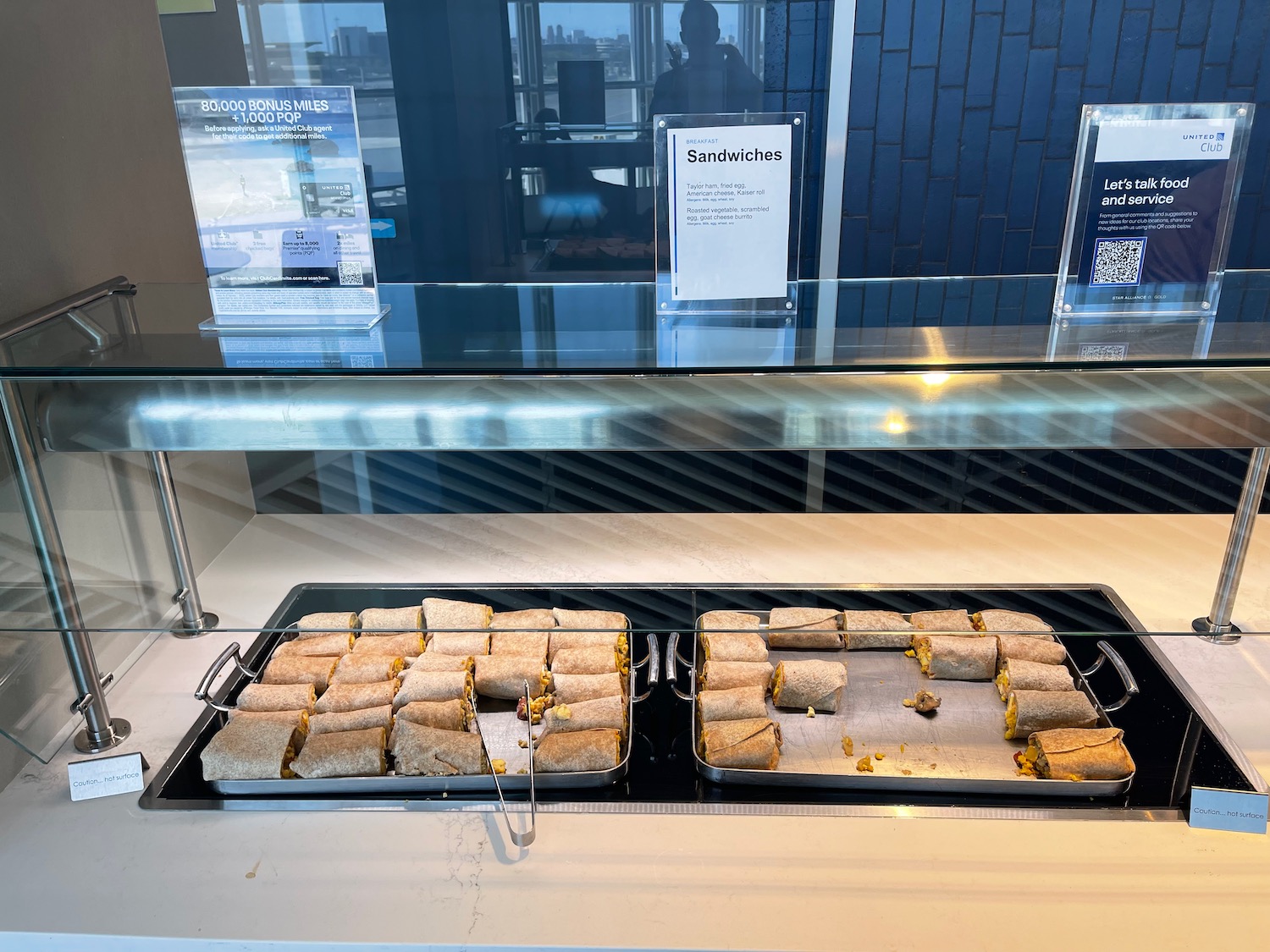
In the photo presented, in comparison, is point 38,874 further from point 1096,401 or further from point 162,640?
point 1096,401

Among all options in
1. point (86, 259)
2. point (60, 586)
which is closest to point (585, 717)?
point (60, 586)

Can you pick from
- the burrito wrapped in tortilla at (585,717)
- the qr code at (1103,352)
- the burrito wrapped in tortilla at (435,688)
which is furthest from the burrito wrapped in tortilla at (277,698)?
the qr code at (1103,352)

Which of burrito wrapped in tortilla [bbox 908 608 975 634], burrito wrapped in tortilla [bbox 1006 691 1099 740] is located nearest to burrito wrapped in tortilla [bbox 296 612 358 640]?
burrito wrapped in tortilla [bbox 908 608 975 634]

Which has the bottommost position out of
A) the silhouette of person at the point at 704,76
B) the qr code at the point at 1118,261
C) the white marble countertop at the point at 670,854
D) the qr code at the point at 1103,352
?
the white marble countertop at the point at 670,854

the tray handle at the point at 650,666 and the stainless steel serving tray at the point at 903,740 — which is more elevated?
the tray handle at the point at 650,666

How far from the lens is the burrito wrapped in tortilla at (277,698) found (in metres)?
1.18

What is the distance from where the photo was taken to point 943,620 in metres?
1.18

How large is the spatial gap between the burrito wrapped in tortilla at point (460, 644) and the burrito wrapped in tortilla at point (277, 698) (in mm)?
167

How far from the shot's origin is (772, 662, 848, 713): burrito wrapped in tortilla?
114 cm

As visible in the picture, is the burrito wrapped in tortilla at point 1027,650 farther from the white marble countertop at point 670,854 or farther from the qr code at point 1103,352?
the qr code at point 1103,352

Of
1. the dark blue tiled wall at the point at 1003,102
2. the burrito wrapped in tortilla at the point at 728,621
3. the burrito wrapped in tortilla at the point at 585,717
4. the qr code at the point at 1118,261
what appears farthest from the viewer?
the dark blue tiled wall at the point at 1003,102

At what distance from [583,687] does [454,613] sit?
7.7 inches

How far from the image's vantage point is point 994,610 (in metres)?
1.07

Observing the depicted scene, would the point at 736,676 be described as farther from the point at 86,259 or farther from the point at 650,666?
the point at 86,259
